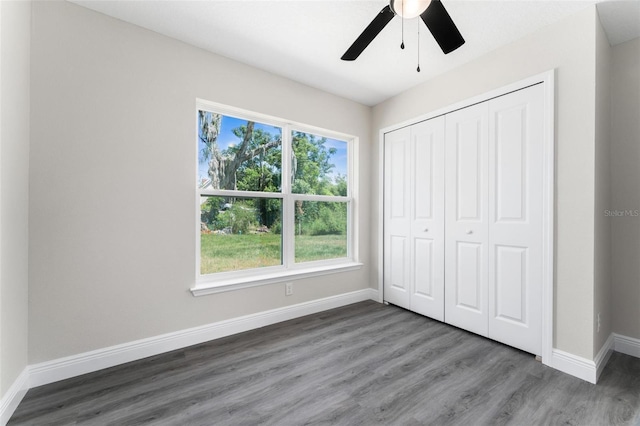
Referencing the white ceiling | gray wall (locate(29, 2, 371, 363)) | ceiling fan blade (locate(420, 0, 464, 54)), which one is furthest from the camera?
the white ceiling

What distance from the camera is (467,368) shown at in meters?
2.00

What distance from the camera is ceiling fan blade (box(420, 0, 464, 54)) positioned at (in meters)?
1.43

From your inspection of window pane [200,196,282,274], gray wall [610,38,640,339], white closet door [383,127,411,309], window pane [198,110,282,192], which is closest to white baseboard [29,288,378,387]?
window pane [200,196,282,274]

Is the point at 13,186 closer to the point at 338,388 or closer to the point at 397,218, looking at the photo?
the point at 338,388

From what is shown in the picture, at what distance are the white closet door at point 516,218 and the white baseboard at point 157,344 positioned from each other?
1705 mm

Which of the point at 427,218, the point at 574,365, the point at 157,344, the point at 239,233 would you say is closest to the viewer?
the point at 574,365

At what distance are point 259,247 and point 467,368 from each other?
207 centimetres

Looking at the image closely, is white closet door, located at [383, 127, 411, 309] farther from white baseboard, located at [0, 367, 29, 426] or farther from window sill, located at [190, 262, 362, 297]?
white baseboard, located at [0, 367, 29, 426]

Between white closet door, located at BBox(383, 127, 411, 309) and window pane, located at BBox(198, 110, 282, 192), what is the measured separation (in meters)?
1.35

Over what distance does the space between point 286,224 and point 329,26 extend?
1859 mm

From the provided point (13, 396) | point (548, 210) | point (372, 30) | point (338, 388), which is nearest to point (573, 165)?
point (548, 210)

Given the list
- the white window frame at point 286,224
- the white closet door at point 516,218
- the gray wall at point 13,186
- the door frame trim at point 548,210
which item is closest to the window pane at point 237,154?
the white window frame at point 286,224

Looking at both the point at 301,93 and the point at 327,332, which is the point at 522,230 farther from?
the point at 301,93

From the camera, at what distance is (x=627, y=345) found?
220 cm
